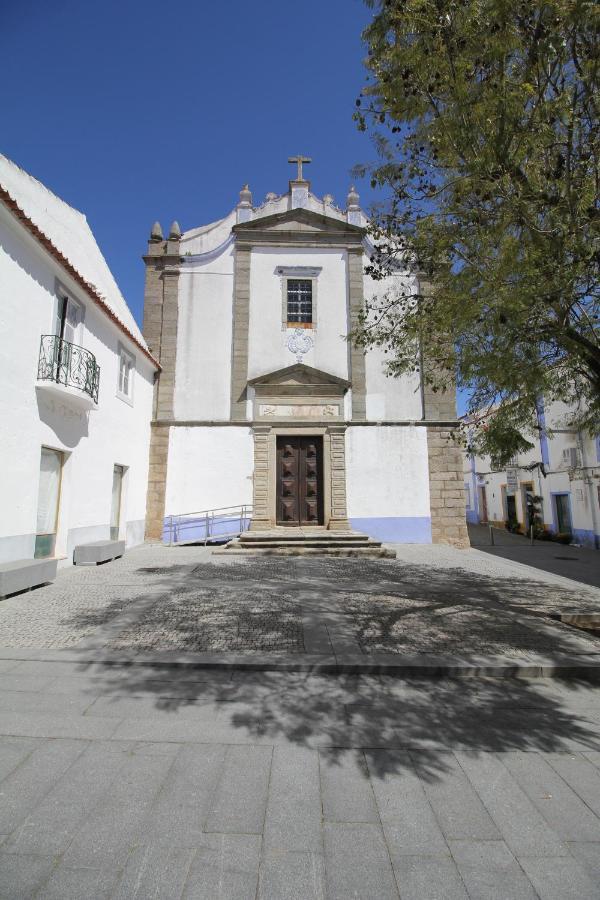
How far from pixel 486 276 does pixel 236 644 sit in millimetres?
4680

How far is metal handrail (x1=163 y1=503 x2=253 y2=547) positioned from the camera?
42.2 ft

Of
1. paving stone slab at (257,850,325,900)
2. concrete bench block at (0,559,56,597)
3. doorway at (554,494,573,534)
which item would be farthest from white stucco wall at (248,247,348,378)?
paving stone slab at (257,850,325,900)

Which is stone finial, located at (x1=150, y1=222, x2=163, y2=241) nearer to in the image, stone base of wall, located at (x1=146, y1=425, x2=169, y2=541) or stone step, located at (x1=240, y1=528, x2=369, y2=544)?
stone base of wall, located at (x1=146, y1=425, x2=169, y2=541)

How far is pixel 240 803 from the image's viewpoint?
2334mm

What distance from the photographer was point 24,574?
22.1ft

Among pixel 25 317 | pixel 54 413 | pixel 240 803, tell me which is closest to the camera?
pixel 240 803

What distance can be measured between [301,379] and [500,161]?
9592mm

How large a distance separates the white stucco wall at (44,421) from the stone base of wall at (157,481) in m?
0.96

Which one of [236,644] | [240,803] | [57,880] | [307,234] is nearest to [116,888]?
[57,880]

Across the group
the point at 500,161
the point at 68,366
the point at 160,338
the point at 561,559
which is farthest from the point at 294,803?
the point at 160,338

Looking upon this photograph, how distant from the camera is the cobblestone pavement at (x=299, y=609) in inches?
182

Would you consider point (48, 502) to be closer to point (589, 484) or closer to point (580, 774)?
point (580, 774)

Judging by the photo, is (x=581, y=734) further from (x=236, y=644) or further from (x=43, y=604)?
(x=43, y=604)

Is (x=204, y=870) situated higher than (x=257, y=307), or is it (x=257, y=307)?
(x=257, y=307)
